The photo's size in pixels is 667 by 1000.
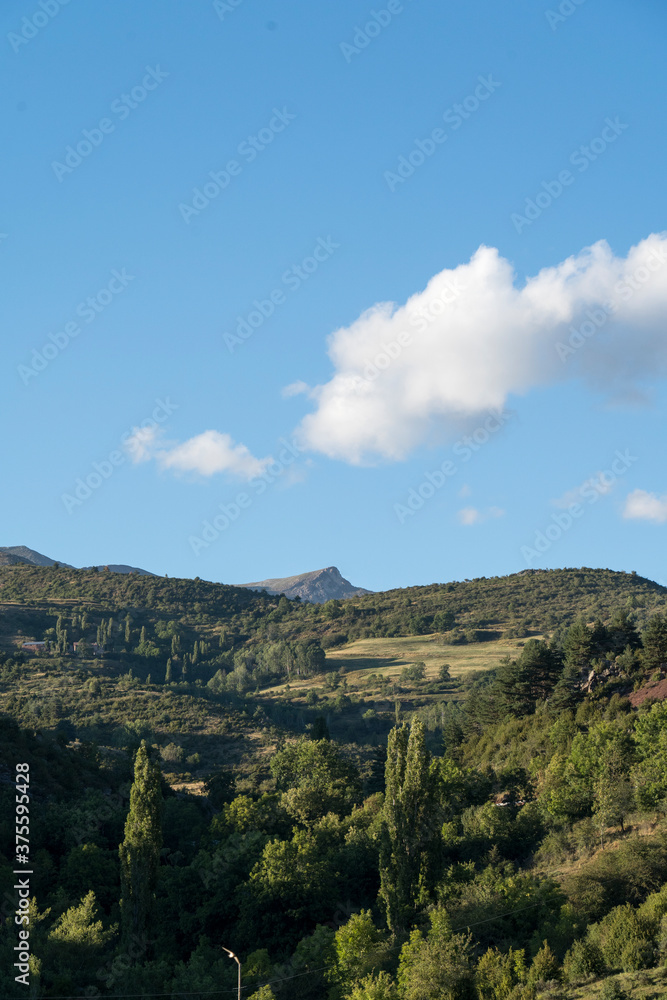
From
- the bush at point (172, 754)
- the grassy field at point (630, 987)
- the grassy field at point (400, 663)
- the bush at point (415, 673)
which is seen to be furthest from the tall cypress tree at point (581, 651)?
the bush at point (415, 673)

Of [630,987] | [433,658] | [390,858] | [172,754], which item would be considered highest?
[433,658]

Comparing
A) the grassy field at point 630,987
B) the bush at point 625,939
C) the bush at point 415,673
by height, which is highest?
the bush at point 415,673

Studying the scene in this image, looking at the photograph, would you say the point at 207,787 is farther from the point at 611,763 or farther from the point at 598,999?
the point at 598,999

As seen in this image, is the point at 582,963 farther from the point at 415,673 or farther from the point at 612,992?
the point at 415,673

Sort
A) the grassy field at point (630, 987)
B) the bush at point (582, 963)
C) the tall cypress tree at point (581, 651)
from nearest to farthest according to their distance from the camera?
the grassy field at point (630, 987), the bush at point (582, 963), the tall cypress tree at point (581, 651)

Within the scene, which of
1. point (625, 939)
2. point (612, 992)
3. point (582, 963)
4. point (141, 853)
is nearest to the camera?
point (612, 992)

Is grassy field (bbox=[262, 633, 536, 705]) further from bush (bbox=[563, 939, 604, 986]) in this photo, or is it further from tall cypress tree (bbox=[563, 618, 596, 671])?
bush (bbox=[563, 939, 604, 986])

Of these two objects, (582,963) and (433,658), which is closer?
(582,963)

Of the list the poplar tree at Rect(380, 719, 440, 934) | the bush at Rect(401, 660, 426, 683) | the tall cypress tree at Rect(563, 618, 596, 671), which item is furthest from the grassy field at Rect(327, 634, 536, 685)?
the poplar tree at Rect(380, 719, 440, 934)

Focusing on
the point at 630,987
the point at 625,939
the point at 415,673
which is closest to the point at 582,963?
the point at 630,987

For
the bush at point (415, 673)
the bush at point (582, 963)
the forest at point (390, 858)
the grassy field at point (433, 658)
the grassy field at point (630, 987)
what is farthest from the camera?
the grassy field at point (433, 658)

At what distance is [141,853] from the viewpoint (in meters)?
57.3

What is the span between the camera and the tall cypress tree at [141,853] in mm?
55781

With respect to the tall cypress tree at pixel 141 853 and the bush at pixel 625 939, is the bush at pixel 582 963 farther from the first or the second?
the tall cypress tree at pixel 141 853
